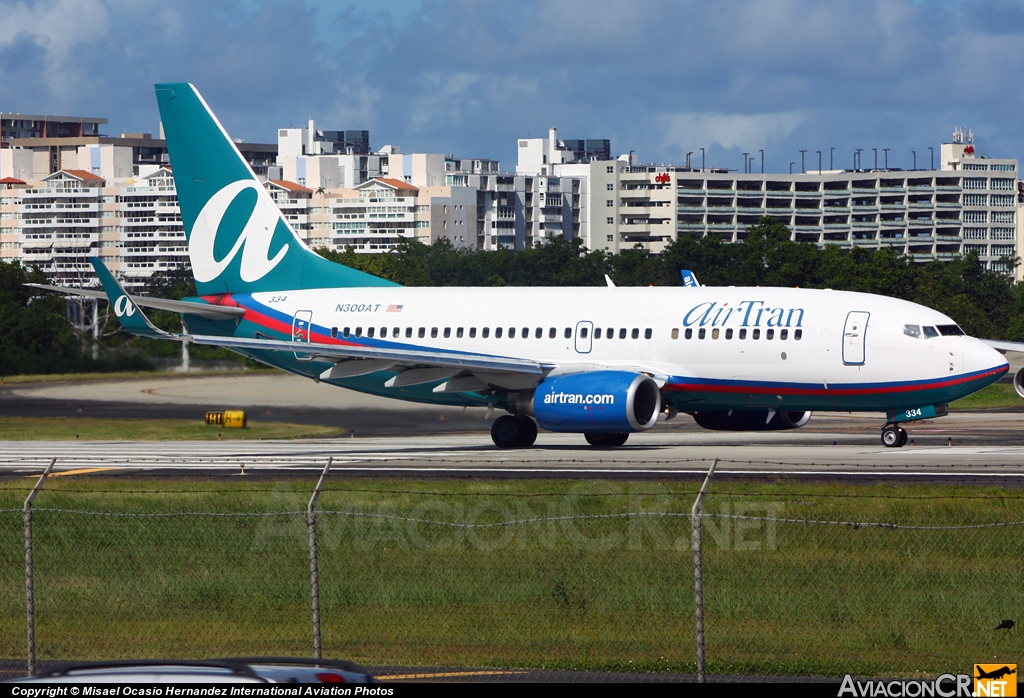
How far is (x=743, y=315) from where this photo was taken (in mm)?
36312

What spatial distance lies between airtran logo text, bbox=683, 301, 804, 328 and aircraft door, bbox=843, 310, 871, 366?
114cm

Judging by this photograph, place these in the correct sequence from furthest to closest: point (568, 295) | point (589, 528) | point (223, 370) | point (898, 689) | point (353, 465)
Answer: point (223, 370) < point (568, 295) < point (353, 465) < point (589, 528) < point (898, 689)

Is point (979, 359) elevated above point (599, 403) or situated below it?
above

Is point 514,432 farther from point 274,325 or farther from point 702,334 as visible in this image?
point 274,325

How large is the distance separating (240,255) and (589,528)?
24619 millimetres

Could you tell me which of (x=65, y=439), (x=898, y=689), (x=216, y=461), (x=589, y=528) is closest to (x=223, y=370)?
(x=65, y=439)

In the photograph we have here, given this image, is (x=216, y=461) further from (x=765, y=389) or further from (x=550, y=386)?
(x=765, y=389)

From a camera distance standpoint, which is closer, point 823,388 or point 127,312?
point 823,388

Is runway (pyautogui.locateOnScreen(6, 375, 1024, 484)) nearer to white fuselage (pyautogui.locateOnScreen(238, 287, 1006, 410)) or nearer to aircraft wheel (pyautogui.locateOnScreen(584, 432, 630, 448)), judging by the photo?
aircraft wheel (pyautogui.locateOnScreen(584, 432, 630, 448))

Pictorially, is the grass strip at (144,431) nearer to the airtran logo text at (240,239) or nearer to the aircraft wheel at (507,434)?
the airtran logo text at (240,239)

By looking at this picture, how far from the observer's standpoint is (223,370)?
5019 centimetres

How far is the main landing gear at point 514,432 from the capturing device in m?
38.8

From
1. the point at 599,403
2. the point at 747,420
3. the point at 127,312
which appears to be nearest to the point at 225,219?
→ the point at 127,312

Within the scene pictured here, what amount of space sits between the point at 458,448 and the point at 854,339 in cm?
1105
